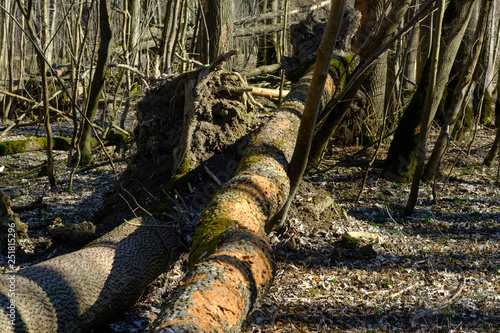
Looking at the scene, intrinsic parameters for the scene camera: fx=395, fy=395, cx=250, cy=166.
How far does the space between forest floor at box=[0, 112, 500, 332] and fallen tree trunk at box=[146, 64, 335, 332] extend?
789mm

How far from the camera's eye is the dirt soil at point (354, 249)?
3.39 m

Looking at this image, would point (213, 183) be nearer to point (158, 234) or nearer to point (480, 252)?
point (158, 234)

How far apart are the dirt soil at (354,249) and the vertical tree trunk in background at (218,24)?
7.82ft

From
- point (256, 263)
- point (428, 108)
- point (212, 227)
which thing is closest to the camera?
point (256, 263)

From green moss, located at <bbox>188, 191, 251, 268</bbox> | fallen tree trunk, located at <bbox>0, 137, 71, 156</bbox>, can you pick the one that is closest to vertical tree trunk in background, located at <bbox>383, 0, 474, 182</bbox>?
green moss, located at <bbox>188, 191, 251, 268</bbox>

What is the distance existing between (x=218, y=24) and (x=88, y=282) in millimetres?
5676

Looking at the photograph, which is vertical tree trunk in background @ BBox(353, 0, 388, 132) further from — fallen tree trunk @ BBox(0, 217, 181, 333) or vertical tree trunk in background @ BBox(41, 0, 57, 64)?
vertical tree trunk in background @ BBox(41, 0, 57, 64)

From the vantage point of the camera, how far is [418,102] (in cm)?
639

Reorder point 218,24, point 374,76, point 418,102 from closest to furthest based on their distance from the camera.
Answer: point 418,102 < point 218,24 < point 374,76

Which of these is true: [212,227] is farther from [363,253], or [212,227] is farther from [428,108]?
[428,108]

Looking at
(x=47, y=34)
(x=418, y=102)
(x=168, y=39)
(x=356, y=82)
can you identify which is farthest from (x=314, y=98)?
(x=47, y=34)

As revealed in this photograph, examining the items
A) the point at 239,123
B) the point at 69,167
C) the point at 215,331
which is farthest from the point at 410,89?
the point at 215,331

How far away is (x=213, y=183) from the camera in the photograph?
4836 mm

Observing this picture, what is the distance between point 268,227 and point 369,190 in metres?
2.95
